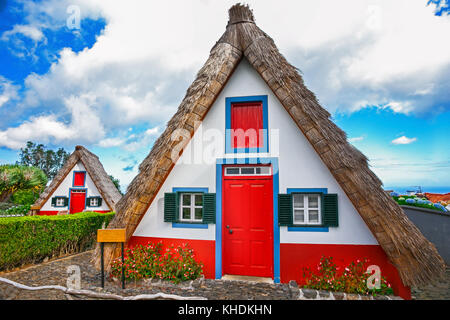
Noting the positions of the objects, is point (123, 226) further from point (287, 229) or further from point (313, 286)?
point (313, 286)

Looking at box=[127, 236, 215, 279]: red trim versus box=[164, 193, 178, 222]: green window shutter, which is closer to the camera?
box=[127, 236, 215, 279]: red trim

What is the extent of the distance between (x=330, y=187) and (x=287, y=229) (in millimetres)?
1271

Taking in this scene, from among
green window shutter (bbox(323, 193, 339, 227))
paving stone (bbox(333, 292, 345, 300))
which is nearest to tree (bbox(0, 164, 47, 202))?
green window shutter (bbox(323, 193, 339, 227))

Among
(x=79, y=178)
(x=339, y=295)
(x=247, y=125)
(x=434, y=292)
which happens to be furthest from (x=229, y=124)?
(x=79, y=178)

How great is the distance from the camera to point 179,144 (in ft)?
18.1

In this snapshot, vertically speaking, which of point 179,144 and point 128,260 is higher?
point 179,144

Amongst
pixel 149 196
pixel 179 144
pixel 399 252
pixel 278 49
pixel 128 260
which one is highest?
pixel 278 49

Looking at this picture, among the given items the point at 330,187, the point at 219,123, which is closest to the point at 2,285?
the point at 219,123

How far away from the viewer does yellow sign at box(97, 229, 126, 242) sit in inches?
191

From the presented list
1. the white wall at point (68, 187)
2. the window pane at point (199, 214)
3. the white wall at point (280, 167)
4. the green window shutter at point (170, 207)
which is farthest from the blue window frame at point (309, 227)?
the white wall at point (68, 187)

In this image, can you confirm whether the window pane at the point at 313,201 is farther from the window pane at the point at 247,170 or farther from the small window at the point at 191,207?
the small window at the point at 191,207

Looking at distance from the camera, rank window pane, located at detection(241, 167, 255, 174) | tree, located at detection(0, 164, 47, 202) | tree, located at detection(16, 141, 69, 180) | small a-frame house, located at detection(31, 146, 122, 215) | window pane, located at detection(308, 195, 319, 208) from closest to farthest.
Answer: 1. window pane, located at detection(308, 195, 319, 208)
2. window pane, located at detection(241, 167, 255, 174)
3. small a-frame house, located at detection(31, 146, 122, 215)
4. tree, located at detection(0, 164, 47, 202)
5. tree, located at detection(16, 141, 69, 180)

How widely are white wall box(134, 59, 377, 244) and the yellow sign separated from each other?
37.4 inches

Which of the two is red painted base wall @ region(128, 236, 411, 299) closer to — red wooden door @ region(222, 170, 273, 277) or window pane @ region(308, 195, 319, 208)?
red wooden door @ region(222, 170, 273, 277)
